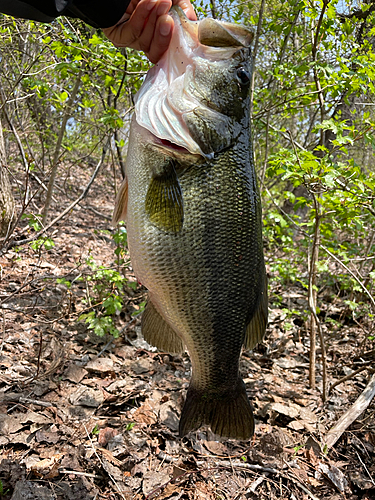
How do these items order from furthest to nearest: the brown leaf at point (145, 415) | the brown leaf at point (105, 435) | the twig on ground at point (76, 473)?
the brown leaf at point (145, 415) → the brown leaf at point (105, 435) → the twig on ground at point (76, 473)

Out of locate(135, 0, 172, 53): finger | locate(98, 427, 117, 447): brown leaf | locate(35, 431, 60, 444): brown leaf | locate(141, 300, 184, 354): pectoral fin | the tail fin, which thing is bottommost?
locate(98, 427, 117, 447): brown leaf

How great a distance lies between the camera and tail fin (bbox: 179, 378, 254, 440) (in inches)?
70.1

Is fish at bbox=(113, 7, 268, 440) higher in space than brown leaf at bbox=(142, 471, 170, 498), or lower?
higher

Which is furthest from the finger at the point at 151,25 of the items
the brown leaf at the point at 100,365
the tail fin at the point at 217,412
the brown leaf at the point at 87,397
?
the brown leaf at the point at 100,365

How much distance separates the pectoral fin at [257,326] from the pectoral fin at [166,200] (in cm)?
56

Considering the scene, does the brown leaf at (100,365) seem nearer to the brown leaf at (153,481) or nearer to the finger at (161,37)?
the brown leaf at (153,481)

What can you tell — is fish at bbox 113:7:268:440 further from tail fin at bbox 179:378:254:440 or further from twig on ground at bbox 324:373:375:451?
twig on ground at bbox 324:373:375:451

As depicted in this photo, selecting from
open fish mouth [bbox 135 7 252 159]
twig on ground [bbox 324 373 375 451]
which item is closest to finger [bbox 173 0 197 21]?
open fish mouth [bbox 135 7 252 159]

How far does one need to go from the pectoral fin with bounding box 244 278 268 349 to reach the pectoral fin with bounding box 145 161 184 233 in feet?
1.82

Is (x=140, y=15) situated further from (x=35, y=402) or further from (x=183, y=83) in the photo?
(x=35, y=402)

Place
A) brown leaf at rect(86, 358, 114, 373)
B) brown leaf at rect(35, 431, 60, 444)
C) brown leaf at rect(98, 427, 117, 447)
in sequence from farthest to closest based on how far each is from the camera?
brown leaf at rect(86, 358, 114, 373) → brown leaf at rect(98, 427, 117, 447) → brown leaf at rect(35, 431, 60, 444)

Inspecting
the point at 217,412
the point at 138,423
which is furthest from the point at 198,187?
the point at 138,423

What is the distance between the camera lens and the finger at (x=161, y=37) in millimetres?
1572

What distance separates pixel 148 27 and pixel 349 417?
324 cm
